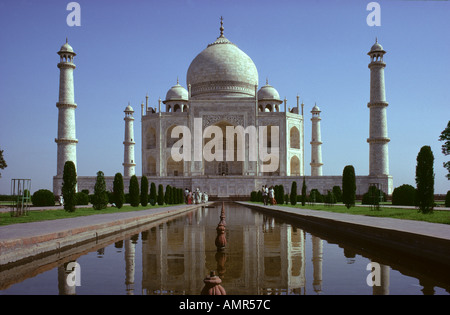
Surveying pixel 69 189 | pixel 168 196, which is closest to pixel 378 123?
pixel 168 196

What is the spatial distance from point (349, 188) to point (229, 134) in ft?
83.0

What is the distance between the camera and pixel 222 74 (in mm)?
41125

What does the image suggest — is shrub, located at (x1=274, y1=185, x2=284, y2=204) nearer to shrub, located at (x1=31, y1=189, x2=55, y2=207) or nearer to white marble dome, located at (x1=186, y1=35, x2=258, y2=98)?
shrub, located at (x1=31, y1=189, x2=55, y2=207)

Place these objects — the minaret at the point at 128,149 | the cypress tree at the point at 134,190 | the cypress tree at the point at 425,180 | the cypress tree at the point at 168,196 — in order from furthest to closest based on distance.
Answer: the minaret at the point at 128,149 → the cypress tree at the point at 168,196 → the cypress tree at the point at 134,190 → the cypress tree at the point at 425,180

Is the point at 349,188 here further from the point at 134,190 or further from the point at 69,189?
the point at 69,189

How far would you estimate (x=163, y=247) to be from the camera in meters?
6.05

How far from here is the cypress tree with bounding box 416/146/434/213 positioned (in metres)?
11.2

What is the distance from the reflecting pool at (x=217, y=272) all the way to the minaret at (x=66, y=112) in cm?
2549

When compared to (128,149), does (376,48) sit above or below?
above

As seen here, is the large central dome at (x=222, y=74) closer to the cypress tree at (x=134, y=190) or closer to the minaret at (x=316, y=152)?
the minaret at (x=316, y=152)

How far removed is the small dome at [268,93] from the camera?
4266 centimetres

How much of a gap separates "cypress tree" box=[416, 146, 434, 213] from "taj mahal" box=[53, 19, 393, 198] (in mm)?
19937

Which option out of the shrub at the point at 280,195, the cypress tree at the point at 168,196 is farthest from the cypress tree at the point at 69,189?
the shrub at the point at 280,195
